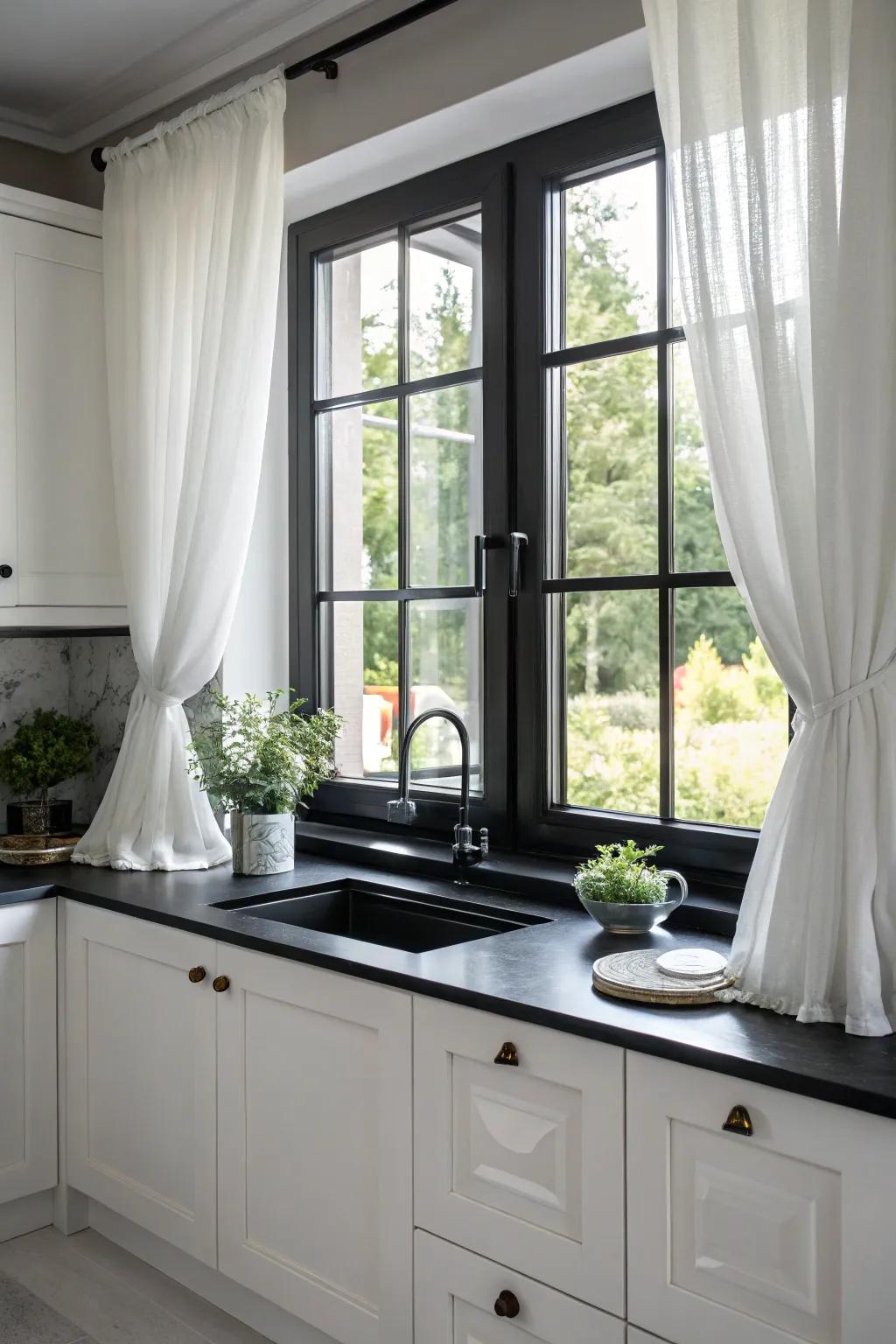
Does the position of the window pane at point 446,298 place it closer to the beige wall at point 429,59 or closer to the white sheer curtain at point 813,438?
the beige wall at point 429,59

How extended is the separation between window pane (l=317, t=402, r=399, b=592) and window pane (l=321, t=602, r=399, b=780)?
77mm

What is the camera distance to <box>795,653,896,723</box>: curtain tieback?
1.62 meters

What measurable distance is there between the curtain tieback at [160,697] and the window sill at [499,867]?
0.43 meters

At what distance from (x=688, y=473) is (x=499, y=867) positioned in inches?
33.2

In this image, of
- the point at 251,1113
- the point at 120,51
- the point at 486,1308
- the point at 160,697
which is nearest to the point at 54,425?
the point at 160,697

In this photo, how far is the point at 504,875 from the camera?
233 centimetres

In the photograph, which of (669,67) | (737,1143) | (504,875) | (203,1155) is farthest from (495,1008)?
(669,67)

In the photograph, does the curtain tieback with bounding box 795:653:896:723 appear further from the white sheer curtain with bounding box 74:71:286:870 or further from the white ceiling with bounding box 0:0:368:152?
the white ceiling with bounding box 0:0:368:152

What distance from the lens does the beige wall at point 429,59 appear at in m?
2.18

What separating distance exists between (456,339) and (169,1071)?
166 cm

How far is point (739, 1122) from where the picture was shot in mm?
1419

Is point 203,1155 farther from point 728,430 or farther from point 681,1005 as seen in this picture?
point 728,430

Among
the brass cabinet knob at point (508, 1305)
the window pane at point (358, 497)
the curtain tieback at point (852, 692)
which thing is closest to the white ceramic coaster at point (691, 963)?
the curtain tieback at point (852, 692)

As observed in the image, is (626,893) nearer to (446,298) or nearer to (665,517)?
(665,517)
